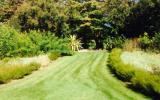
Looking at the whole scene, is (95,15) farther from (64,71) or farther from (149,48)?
(64,71)

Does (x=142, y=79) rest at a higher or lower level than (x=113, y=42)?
lower

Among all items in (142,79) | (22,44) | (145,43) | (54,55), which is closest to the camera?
(142,79)

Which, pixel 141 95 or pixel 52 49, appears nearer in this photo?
pixel 141 95

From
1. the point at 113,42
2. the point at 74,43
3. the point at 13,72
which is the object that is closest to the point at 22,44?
the point at 13,72

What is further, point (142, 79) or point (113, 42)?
point (113, 42)

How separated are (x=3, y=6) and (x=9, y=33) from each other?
34.9 meters

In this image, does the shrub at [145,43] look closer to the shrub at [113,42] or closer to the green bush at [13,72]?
the shrub at [113,42]

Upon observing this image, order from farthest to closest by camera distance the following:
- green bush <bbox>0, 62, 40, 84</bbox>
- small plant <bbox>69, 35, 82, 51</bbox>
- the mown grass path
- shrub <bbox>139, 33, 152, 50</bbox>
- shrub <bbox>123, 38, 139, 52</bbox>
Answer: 1. small plant <bbox>69, 35, 82, 51</bbox>
2. shrub <bbox>123, 38, 139, 52</bbox>
3. shrub <bbox>139, 33, 152, 50</bbox>
4. green bush <bbox>0, 62, 40, 84</bbox>
5. the mown grass path

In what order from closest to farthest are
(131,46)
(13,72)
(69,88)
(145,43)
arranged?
(69,88) → (13,72) → (145,43) → (131,46)

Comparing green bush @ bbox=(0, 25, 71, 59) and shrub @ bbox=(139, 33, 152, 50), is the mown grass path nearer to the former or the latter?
green bush @ bbox=(0, 25, 71, 59)

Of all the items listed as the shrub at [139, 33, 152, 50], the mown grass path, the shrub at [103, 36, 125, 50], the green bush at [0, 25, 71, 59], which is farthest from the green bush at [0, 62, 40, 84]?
the shrub at [103, 36, 125, 50]

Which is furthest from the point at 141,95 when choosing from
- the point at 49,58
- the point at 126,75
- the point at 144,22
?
the point at 144,22

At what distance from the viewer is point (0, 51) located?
3638 cm

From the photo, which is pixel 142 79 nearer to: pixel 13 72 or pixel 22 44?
pixel 13 72
